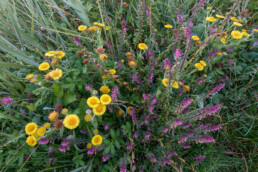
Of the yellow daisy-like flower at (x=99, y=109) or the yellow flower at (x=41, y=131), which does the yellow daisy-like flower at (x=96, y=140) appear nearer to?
the yellow daisy-like flower at (x=99, y=109)

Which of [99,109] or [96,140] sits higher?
[99,109]


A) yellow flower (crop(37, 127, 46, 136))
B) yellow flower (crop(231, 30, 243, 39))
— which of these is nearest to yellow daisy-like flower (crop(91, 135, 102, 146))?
yellow flower (crop(37, 127, 46, 136))

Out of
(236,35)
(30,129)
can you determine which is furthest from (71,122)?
(236,35)

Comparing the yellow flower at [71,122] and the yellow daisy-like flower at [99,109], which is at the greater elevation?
the yellow daisy-like flower at [99,109]

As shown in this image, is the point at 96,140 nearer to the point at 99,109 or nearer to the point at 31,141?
the point at 99,109

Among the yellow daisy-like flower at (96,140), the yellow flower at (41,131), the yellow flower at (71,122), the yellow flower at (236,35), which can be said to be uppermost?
the yellow flower at (236,35)

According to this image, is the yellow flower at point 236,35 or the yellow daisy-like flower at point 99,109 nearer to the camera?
the yellow daisy-like flower at point 99,109

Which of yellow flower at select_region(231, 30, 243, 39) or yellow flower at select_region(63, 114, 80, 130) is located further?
yellow flower at select_region(231, 30, 243, 39)

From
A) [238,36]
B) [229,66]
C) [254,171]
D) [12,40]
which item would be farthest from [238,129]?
[12,40]

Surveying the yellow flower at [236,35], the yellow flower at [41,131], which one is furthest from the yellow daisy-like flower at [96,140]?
the yellow flower at [236,35]

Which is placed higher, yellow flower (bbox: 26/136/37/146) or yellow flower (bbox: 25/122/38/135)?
yellow flower (bbox: 25/122/38/135)

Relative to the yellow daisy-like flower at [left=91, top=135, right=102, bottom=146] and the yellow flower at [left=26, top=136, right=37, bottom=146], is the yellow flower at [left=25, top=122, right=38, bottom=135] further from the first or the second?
the yellow daisy-like flower at [left=91, top=135, right=102, bottom=146]

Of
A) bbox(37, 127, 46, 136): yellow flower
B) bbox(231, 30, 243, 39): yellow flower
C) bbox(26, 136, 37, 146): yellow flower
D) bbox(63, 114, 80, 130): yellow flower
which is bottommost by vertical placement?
bbox(26, 136, 37, 146): yellow flower

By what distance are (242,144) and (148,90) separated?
1050mm
